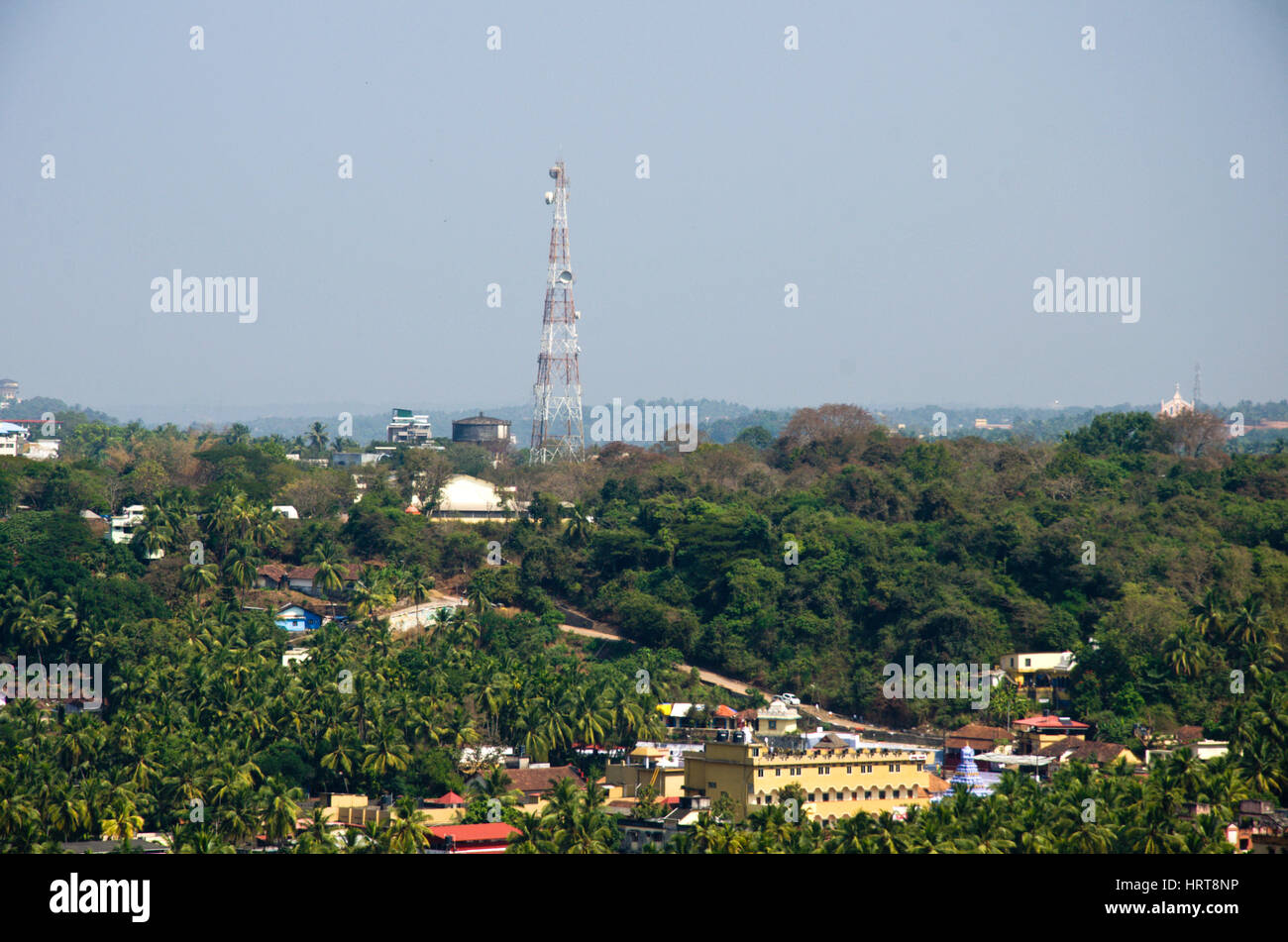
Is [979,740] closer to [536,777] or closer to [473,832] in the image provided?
[536,777]

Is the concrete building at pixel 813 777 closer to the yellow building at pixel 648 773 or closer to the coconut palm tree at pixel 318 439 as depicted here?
the yellow building at pixel 648 773

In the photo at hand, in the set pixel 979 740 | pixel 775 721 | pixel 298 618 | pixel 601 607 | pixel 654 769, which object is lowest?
pixel 979 740

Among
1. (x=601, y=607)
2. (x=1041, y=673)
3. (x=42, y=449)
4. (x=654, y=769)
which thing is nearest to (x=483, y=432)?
(x=42, y=449)

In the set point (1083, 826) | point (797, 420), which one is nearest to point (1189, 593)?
point (1083, 826)

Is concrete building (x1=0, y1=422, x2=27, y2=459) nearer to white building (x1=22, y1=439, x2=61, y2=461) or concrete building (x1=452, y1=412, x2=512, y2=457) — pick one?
white building (x1=22, y1=439, x2=61, y2=461)

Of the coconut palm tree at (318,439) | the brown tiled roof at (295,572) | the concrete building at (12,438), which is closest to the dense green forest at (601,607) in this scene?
the brown tiled roof at (295,572)

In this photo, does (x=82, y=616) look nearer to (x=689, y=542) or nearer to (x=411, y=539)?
(x=411, y=539)
